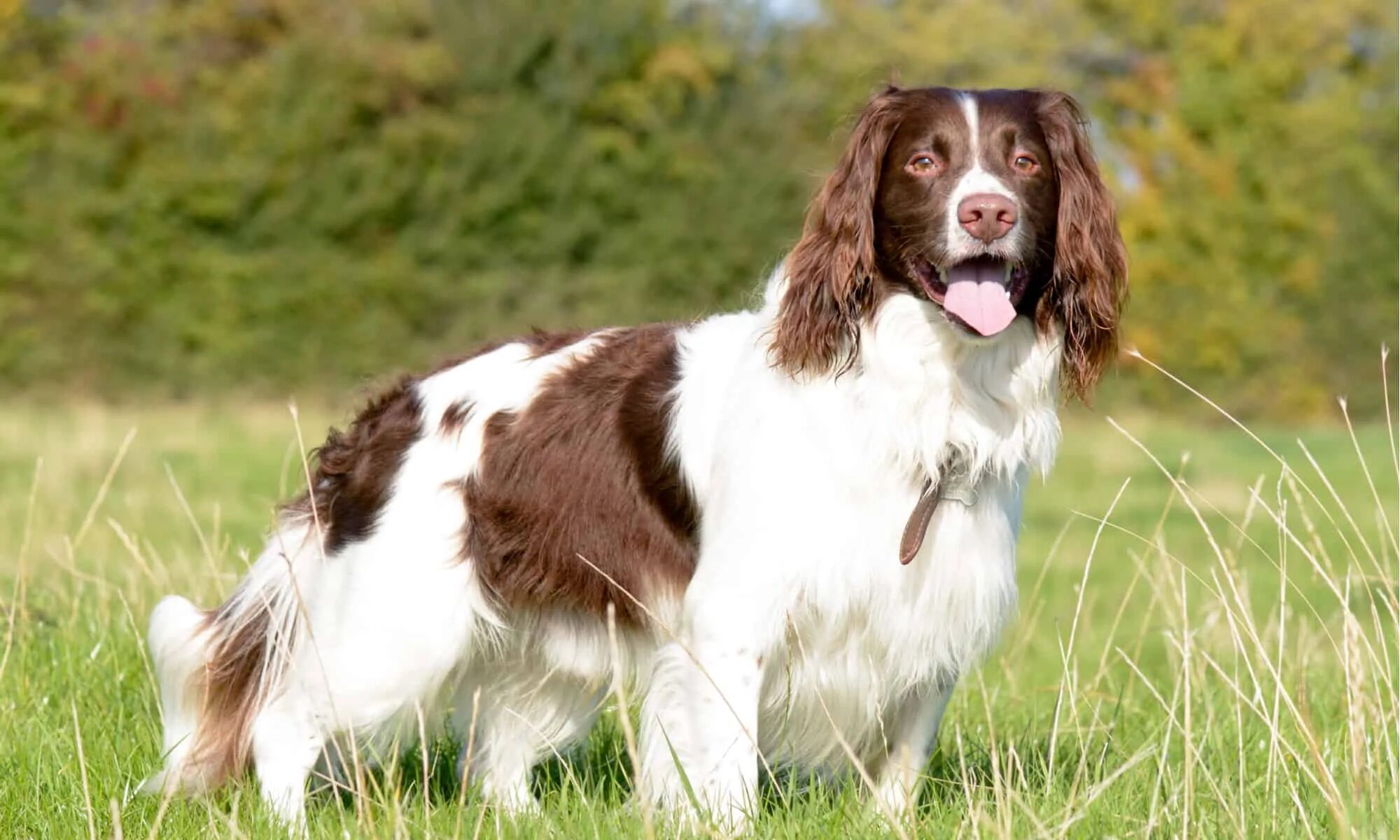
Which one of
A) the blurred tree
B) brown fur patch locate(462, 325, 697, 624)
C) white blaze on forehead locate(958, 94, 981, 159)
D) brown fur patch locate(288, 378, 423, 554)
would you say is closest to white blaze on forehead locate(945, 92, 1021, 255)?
white blaze on forehead locate(958, 94, 981, 159)

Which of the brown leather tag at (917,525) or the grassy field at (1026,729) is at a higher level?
the brown leather tag at (917,525)

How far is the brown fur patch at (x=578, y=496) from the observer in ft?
14.0

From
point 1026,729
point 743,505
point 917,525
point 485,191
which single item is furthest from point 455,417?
point 485,191

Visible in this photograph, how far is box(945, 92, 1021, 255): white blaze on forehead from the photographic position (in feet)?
12.2

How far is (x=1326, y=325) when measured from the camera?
26.9m

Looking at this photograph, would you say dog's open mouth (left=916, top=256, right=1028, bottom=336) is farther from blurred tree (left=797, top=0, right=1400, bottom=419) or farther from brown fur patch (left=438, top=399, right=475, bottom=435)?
blurred tree (left=797, top=0, right=1400, bottom=419)

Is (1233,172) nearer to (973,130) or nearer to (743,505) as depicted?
(973,130)

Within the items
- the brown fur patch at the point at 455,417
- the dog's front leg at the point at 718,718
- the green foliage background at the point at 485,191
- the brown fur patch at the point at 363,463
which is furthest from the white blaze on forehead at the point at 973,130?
the green foliage background at the point at 485,191

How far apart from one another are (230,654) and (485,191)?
57.9ft

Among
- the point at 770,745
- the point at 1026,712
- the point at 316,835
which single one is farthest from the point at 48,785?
the point at 1026,712

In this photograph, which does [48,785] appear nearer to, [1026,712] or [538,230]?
[1026,712]

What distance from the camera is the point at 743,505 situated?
3967mm

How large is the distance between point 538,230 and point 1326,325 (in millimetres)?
12990

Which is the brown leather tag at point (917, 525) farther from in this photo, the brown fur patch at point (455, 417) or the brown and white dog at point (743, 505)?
the brown fur patch at point (455, 417)
